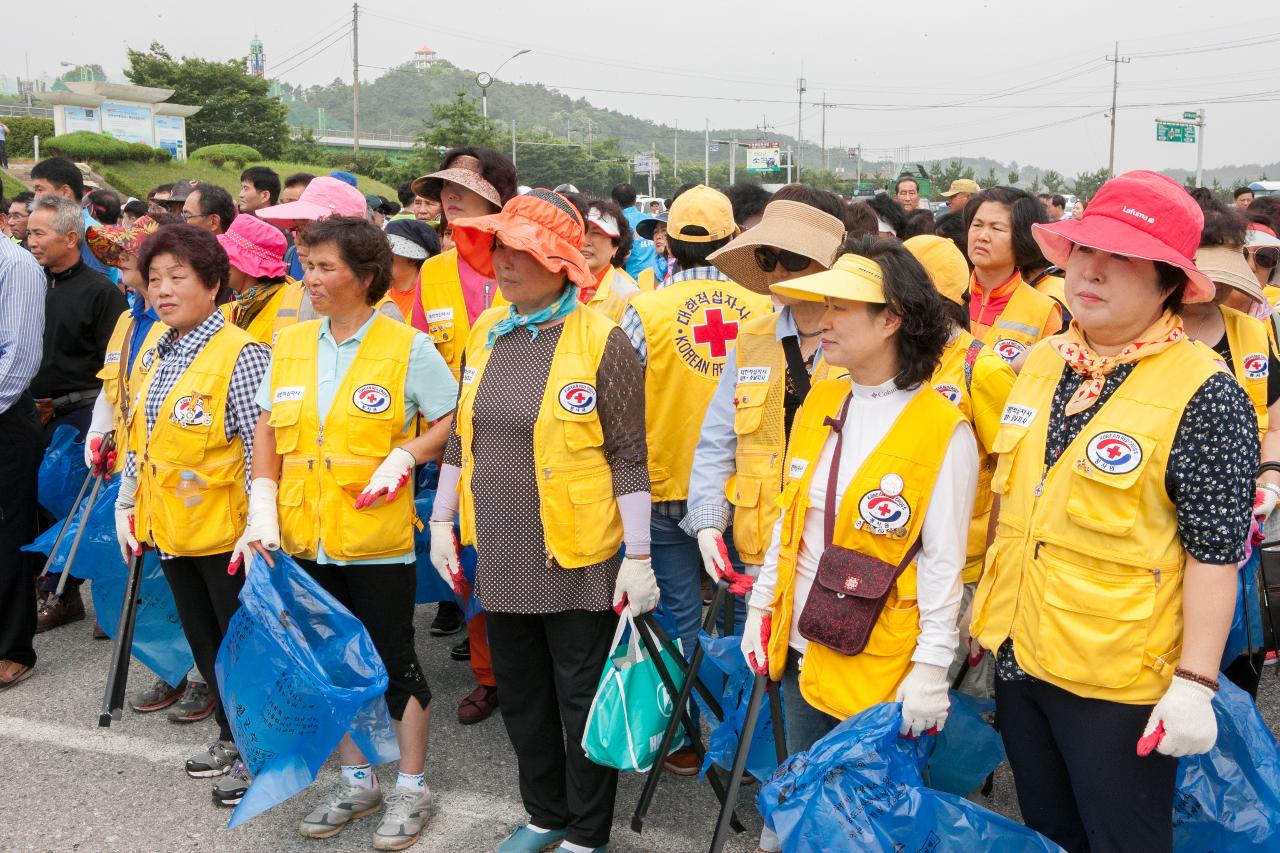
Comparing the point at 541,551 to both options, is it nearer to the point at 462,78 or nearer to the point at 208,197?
the point at 208,197

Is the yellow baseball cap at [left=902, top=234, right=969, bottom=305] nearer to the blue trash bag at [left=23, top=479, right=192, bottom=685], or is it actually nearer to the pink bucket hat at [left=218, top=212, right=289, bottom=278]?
the pink bucket hat at [left=218, top=212, right=289, bottom=278]

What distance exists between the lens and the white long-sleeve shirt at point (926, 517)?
2426mm

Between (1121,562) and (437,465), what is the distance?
3.16 metres

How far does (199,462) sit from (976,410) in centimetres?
260

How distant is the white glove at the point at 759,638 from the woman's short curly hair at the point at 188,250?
7.82 ft

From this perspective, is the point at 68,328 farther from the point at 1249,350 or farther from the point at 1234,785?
the point at 1234,785

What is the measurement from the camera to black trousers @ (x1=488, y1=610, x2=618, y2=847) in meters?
3.19

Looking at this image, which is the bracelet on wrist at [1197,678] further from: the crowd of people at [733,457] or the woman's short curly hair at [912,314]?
the woman's short curly hair at [912,314]

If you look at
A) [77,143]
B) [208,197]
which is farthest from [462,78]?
[208,197]

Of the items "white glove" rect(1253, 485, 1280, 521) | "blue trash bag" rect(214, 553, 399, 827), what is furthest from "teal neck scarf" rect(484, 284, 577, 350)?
"white glove" rect(1253, 485, 1280, 521)

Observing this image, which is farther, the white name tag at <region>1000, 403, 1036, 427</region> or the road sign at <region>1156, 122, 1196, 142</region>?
the road sign at <region>1156, 122, 1196, 142</region>

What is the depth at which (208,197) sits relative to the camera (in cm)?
571

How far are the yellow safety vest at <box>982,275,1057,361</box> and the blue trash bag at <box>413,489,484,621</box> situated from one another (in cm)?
237

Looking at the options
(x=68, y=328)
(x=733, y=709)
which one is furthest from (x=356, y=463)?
(x=68, y=328)
